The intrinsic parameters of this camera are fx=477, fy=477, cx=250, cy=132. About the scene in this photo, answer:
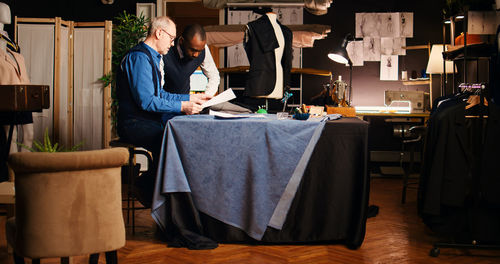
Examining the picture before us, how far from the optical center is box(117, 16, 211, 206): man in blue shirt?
3072mm

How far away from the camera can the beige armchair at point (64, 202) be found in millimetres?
1854

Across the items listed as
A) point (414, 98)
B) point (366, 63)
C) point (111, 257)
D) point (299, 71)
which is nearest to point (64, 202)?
point (111, 257)

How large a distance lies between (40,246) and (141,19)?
5.32 m

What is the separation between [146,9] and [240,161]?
16.2 ft

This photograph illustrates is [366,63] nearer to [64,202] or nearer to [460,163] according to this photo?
[460,163]

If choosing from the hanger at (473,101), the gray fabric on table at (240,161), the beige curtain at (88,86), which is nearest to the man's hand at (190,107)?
the gray fabric on table at (240,161)

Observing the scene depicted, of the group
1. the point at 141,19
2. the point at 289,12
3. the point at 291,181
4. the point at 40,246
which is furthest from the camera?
the point at 289,12

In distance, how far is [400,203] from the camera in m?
4.65

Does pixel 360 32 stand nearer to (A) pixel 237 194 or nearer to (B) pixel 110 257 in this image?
(A) pixel 237 194

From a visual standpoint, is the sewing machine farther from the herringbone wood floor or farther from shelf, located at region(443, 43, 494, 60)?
the herringbone wood floor

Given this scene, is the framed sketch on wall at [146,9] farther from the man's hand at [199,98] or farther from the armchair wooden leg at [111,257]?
the armchair wooden leg at [111,257]

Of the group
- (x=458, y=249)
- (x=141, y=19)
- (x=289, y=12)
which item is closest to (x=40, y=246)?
(x=458, y=249)

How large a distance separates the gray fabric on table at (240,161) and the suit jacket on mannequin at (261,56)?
1618 millimetres

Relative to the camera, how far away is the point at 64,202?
1906mm
